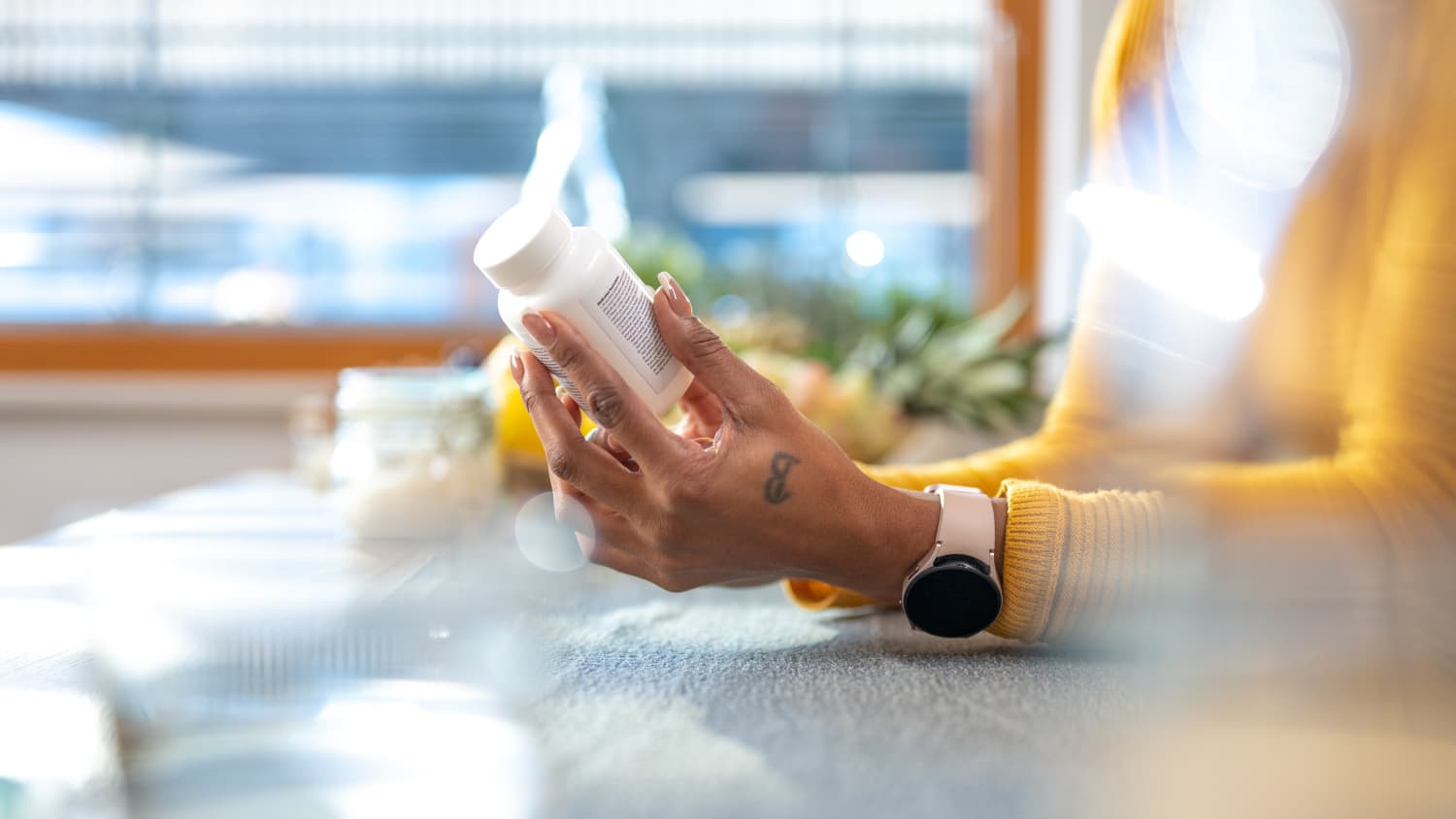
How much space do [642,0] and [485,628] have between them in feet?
6.03

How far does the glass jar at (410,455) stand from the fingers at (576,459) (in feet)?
1.31

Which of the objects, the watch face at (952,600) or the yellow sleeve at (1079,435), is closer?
the watch face at (952,600)

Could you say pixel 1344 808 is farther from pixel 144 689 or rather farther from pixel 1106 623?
pixel 144 689

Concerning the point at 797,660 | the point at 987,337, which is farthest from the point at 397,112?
the point at 797,660

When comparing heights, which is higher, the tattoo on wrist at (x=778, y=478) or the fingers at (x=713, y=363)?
the fingers at (x=713, y=363)

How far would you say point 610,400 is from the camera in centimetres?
51

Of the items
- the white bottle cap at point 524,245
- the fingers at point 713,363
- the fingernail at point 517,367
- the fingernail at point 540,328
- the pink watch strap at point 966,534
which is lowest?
the pink watch strap at point 966,534

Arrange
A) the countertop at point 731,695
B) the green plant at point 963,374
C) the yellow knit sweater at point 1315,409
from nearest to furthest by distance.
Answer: the countertop at point 731,695 < the yellow knit sweater at point 1315,409 < the green plant at point 963,374

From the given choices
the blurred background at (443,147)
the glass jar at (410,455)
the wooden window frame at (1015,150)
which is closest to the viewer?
the glass jar at (410,455)

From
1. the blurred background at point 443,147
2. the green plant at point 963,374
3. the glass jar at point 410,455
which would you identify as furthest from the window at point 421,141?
the glass jar at point 410,455

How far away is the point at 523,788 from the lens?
15.0 inches

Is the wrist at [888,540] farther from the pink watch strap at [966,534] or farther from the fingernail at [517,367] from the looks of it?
the fingernail at [517,367]

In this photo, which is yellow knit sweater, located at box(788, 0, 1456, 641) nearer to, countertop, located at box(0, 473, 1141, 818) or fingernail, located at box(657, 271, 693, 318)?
countertop, located at box(0, 473, 1141, 818)

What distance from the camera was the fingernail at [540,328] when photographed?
1.69ft
